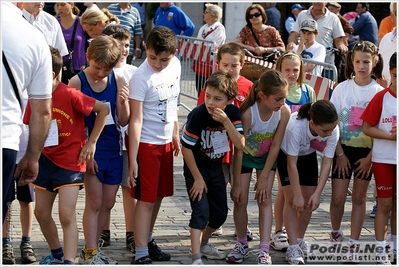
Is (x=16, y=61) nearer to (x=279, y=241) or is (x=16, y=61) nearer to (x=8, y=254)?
(x=8, y=254)

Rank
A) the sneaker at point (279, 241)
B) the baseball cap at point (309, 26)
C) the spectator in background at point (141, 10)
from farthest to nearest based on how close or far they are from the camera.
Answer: the spectator in background at point (141, 10) → the baseball cap at point (309, 26) → the sneaker at point (279, 241)

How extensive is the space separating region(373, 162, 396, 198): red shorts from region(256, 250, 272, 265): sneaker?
38.2 inches

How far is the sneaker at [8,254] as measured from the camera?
5.30m

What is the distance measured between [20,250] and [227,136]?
178cm

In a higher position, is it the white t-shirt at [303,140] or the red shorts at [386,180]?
the white t-shirt at [303,140]

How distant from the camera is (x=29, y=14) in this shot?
7938 millimetres

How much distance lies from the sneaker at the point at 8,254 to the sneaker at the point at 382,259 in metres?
2.69

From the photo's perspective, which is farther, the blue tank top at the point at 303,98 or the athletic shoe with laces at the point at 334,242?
the blue tank top at the point at 303,98

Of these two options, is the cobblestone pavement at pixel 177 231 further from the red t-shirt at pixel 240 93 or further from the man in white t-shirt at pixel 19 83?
the man in white t-shirt at pixel 19 83

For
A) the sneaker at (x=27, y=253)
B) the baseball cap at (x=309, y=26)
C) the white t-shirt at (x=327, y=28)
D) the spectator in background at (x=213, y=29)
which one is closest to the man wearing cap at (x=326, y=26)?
the white t-shirt at (x=327, y=28)

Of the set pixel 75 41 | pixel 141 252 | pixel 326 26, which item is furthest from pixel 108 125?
pixel 326 26

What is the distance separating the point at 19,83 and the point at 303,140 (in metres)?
2.42

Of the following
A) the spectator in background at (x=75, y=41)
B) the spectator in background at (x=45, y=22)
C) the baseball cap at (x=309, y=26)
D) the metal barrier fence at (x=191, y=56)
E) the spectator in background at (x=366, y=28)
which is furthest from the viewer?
the spectator in background at (x=366, y=28)

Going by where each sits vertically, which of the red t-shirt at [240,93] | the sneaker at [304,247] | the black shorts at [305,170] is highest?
the red t-shirt at [240,93]
